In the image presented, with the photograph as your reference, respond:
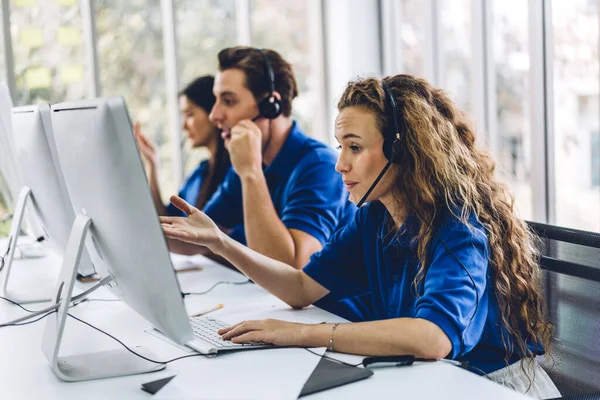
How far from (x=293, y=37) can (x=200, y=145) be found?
1437 mm

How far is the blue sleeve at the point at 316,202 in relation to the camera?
1960 mm

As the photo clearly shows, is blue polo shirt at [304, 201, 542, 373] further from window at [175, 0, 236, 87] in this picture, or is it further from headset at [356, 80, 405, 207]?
window at [175, 0, 236, 87]

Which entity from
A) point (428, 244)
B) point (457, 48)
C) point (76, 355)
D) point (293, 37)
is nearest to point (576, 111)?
point (457, 48)

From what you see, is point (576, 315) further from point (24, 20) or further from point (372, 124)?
point (24, 20)

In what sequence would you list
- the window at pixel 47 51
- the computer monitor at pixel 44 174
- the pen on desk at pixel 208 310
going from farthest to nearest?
1. the window at pixel 47 51
2. the pen on desk at pixel 208 310
3. the computer monitor at pixel 44 174

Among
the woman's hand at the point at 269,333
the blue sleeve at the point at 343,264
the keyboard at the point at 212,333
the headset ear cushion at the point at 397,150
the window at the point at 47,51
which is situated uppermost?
the window at the point at 47,51

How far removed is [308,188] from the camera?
200 cm

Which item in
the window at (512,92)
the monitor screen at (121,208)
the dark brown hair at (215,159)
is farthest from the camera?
the window at (512,92)

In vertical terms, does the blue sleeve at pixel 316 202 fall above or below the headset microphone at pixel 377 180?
below

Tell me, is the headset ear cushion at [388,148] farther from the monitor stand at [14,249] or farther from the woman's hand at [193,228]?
the monitor stand at [14,249]

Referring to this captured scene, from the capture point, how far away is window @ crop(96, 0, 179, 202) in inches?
134

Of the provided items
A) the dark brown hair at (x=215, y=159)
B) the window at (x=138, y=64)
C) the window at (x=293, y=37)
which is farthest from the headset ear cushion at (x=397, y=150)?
the window at (x=293, y=37)

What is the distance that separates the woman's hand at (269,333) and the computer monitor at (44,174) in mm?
354

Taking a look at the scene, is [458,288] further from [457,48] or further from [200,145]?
[457,48]
